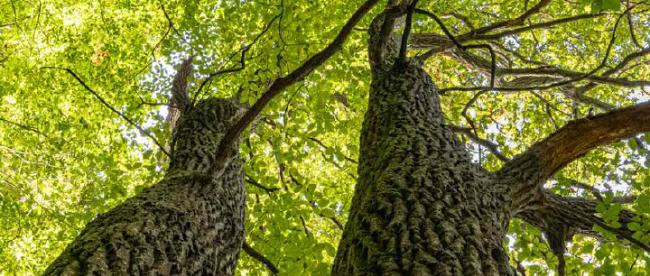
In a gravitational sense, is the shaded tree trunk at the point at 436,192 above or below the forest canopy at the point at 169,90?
below

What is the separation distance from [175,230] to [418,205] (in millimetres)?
1634

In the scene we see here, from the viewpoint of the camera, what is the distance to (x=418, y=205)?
2.07 metres

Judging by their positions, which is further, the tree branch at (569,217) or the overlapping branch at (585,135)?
the tree branch at (569,217)

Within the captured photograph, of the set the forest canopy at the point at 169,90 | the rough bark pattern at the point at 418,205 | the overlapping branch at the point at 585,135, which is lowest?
the rough bark pattern at the point at 418,205

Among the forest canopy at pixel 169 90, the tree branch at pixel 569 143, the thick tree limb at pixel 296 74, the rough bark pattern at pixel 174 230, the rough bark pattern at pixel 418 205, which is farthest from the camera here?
the forest canopy at pixel 169 90

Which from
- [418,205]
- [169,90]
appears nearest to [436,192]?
[418,205]

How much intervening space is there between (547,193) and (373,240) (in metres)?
2.10

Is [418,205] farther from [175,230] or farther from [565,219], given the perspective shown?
[565,219]

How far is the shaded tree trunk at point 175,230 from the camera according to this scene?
7.58 feet

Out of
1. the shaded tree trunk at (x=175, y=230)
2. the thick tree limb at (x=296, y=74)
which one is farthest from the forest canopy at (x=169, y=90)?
the thick tree limb at (x=296, y=74)

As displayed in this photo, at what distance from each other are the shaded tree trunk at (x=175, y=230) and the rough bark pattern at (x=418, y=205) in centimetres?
116

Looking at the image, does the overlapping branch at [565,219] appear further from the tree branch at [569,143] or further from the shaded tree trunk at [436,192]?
the tree branch at [569,143]

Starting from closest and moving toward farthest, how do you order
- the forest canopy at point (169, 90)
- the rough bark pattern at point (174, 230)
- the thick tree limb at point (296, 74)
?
the rough bark pattern at point (174, 230) → the thick tree limb at point (296, 74) → the forest canopy at point (169, 90)

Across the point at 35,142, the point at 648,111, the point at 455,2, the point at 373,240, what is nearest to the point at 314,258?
the point at 373,240
